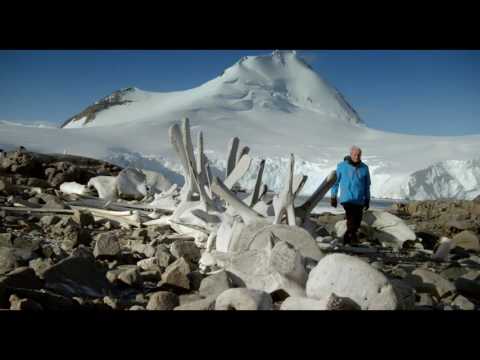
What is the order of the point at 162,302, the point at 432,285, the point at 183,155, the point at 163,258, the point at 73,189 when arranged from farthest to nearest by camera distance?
the point at 73,189
the point at 183,155
the point at 163,258
the point at 432,285
the point at 162,302

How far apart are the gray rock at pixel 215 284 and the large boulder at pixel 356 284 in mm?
539

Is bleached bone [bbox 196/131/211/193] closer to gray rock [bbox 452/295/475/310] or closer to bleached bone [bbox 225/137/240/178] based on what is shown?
bleached bone [bbox 225/137/240/178]

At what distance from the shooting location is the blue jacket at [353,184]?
4469mm

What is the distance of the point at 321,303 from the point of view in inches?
75.8

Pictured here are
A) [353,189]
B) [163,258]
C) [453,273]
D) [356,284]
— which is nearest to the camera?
[356,284]

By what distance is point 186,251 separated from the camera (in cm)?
342

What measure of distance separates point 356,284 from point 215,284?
777 millimetres

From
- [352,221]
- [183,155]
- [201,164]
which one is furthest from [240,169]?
[352,221]

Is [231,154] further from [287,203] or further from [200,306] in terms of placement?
[200,306]

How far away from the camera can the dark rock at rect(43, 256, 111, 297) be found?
239 centimetres

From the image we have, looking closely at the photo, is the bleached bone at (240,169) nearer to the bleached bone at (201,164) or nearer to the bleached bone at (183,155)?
the bleached bone at (201,164)
